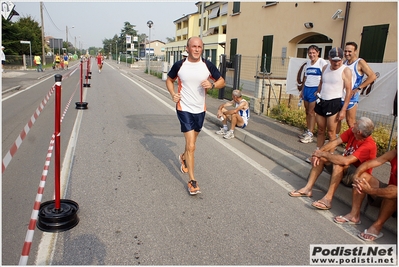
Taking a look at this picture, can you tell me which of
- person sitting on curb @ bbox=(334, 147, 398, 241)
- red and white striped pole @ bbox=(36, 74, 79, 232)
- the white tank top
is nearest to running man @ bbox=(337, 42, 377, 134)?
the white tank top

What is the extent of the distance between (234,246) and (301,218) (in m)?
1.04

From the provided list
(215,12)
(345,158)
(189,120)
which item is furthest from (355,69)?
(215,12)

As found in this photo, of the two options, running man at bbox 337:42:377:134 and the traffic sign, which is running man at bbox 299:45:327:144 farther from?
the traffic sign

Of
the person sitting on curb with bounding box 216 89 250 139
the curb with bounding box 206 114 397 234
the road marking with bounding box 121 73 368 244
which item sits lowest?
the road marking with bounding box 121 73 368 244

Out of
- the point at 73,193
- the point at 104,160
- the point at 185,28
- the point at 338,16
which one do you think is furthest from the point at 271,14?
the point at 185,28

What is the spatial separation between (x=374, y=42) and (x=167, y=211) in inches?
414

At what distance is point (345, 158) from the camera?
3.87 meters

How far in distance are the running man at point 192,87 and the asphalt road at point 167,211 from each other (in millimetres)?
609

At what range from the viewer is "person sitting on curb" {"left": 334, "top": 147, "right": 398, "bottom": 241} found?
3.23m

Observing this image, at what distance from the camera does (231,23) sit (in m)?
22.1

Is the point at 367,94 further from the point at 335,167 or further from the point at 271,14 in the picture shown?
the point at 271,14

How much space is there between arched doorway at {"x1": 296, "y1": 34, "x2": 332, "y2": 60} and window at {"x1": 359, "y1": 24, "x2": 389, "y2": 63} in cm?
270

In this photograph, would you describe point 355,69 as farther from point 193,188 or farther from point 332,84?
point 193,188

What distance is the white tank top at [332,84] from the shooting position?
16.8ft
